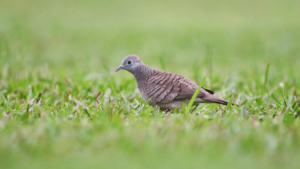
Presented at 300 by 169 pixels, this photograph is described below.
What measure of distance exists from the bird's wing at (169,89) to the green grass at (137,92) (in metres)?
0.15

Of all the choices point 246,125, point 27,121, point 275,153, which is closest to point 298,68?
point 246,125

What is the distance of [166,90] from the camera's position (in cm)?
302

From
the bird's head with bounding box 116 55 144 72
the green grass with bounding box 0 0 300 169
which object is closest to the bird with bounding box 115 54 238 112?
the bird's head with bounding box 116 55 144 72

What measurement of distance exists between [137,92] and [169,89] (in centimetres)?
82

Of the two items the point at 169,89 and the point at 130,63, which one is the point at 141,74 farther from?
the point at 169,89

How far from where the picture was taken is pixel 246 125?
235 cm

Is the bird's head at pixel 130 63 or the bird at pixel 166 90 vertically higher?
the bird's head at pixel 130 63

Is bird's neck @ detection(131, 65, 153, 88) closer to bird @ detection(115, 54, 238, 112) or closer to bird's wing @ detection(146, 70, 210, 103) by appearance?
bird @ detection(115, 54, 238, 112)

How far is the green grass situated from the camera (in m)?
1.87

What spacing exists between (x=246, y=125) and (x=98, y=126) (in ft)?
3.39

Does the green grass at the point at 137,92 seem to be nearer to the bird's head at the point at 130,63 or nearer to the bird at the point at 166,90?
the bird at the point at 166,90

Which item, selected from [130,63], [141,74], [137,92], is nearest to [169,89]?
[141,74]

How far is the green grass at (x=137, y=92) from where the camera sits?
187cm

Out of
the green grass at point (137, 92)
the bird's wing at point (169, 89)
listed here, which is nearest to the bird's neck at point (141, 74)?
the bird's wing at point (169, 89)
